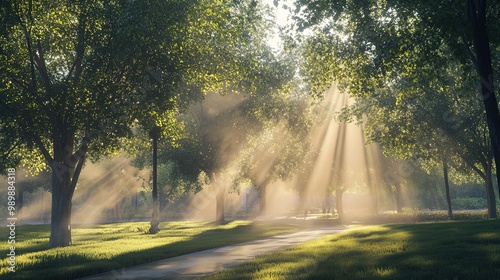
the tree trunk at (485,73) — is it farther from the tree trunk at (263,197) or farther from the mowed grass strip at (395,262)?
the tree trunk at (263,197)

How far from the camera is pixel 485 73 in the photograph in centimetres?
1109

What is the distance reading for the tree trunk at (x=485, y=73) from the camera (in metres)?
10.8

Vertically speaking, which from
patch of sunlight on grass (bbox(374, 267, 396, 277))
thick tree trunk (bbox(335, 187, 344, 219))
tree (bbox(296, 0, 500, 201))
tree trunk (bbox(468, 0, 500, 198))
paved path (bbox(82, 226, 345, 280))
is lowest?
paved path (bbox(82, 226, 345, 280))

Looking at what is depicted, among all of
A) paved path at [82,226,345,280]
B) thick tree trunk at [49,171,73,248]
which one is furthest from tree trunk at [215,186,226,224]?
paved path at [82,226,345,280]

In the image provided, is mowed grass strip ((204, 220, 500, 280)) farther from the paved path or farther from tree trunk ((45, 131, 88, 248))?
tree trunk ((45, 131, 88, 248))

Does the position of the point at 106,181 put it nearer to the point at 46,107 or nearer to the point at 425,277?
the point at 46,107

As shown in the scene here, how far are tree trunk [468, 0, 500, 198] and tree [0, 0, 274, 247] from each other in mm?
10632

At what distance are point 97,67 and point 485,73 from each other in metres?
14.9

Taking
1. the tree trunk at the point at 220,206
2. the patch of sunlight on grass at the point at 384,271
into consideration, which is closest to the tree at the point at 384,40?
the patch of sunlight on grass at the point at 384,271

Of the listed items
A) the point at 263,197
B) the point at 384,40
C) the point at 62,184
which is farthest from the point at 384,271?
the point at 263,197

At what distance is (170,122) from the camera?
2403 centimetres

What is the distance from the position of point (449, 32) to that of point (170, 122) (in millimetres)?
14330

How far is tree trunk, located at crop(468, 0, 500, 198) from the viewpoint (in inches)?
427

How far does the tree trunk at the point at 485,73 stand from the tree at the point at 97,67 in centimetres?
1063
